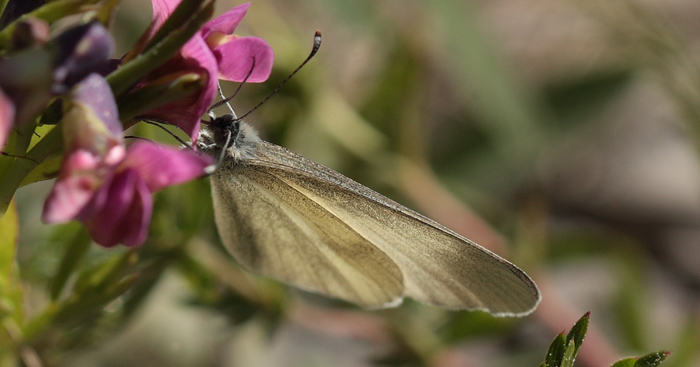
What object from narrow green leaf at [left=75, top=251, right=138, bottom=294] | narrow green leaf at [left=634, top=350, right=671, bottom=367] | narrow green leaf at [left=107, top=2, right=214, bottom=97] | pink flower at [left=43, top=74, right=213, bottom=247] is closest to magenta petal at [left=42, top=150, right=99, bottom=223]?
pink flower at [left=43, top=74, right=213, bottom=247]

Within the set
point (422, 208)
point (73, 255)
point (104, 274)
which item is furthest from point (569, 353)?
point (422, 208)

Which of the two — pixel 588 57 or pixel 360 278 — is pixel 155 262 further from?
pixel 588 57

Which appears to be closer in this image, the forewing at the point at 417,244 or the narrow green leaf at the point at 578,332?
the narrow green leaf at the point at 578,332

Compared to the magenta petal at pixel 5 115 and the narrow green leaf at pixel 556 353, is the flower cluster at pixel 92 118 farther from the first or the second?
the narrow green leaf at pixel 556 353

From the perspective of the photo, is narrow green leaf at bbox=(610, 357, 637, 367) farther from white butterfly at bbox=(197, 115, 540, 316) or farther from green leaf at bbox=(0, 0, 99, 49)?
green leaf at bbox=(0, 0, 99, 49)

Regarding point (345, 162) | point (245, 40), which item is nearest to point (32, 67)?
point (245, 40)

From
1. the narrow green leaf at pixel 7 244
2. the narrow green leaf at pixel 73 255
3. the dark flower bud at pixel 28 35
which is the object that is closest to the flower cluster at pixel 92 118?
the dark flower bud at pixel 28 35

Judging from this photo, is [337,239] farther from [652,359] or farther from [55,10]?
[55,10]
